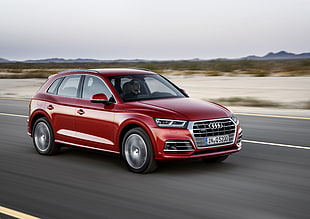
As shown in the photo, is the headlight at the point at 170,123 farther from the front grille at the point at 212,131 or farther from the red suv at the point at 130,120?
the front grille at the point at 212,131

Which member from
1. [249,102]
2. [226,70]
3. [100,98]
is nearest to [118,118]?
[100,98]

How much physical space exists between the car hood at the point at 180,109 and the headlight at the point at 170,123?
6 centimetres

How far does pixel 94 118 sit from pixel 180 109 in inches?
59.5

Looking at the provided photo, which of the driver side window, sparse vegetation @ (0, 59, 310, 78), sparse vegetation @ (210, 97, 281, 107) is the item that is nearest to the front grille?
the driver side window

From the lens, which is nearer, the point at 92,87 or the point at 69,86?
the point at 92,87

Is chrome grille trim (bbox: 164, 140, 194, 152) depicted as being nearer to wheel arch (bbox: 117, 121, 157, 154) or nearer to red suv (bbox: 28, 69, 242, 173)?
red suv (bbox: 28, 69, 242, 173)

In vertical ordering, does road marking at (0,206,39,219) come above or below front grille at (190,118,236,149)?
below

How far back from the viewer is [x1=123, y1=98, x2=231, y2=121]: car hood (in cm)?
744

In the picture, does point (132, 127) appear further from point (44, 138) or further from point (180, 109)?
point (44, 138)

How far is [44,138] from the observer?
948 centimetres

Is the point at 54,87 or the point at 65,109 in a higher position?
the point at 54,87

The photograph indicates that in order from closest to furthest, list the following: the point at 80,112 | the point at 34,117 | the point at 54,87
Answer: the point at 80,112
the point at 54,87
the point at 34,117

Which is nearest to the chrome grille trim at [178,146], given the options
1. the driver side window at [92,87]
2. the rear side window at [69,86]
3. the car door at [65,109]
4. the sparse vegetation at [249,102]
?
the driver side window at [92,87]

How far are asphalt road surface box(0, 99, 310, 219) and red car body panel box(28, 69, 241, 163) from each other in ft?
1.21
